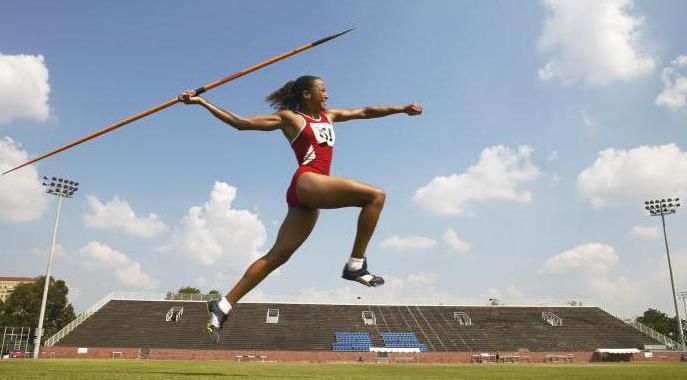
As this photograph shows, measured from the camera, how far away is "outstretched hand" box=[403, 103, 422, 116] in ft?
22.6

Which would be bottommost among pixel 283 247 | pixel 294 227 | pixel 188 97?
pixel 283 247

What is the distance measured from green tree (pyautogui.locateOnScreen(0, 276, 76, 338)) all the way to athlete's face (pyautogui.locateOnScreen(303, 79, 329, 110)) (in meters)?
77.1

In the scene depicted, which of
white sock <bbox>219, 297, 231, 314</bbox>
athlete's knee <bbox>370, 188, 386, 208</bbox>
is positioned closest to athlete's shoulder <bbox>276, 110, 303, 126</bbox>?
athlete's knee <bbox>370, 188, 386, 208</bbox>

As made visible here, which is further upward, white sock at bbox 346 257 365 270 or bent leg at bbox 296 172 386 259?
bent leg at bbox 296 172 386 259

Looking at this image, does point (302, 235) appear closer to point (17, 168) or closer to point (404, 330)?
point (17, 168)

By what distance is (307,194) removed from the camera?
5.57 metres

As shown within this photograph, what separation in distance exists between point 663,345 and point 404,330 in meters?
24.4

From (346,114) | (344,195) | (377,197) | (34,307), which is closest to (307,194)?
(344,195)

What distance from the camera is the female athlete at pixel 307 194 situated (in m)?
5.53

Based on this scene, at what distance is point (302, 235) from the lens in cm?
598

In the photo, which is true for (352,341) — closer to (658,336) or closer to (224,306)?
(658,336)

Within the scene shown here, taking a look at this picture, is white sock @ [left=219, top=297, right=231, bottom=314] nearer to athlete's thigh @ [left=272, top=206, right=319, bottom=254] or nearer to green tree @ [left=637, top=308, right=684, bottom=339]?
athlete's thigh @ [left=272, top=206, right=319, bottom=254]

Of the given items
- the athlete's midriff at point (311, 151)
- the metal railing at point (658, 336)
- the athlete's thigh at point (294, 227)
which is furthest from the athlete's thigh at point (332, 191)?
the metal railing at point (658, 336)

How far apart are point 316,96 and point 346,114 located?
1.94 feet
